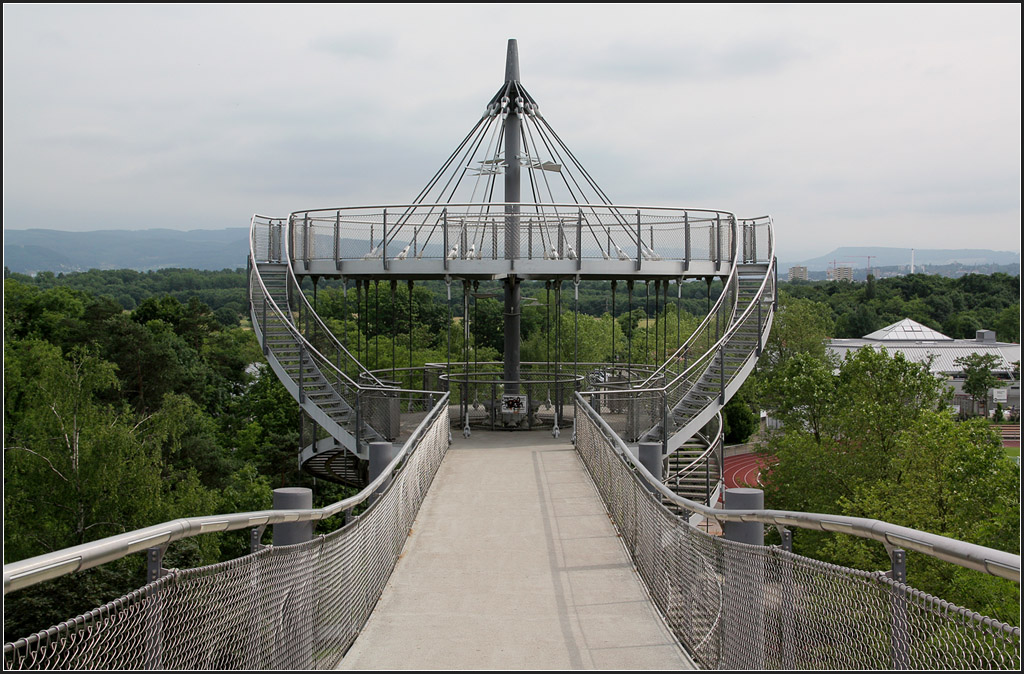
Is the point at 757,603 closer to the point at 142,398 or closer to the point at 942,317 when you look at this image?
the point at 142,398

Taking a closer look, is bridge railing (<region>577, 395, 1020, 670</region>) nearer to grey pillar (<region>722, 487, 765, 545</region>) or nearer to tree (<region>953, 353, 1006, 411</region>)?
grey pillar (<region>722, 487, 765, 545</region>)

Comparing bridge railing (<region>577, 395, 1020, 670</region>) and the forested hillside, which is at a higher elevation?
bridge railing (<region>577, 395, 1020, 670</region>)

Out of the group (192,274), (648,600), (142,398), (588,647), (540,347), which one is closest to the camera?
(588,647)

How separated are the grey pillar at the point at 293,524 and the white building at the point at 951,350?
84.4m

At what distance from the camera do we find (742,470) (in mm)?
64250

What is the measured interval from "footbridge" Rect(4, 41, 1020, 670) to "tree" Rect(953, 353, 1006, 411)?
73.6m

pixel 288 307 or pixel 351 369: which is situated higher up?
pixel 288 307

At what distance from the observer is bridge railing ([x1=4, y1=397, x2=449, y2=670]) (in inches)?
162

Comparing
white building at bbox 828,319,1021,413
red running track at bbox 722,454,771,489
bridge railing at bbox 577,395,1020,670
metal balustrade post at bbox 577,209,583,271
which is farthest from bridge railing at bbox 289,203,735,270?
white building at bbox 828,319,1021,413

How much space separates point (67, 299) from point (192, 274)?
4173 inches

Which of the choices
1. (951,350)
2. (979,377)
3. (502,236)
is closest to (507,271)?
(502,236)

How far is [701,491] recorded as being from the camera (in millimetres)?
23391

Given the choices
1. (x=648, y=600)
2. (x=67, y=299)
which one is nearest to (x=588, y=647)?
(x=648, y=600)

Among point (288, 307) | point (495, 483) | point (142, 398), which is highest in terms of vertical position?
point (288, 307)
